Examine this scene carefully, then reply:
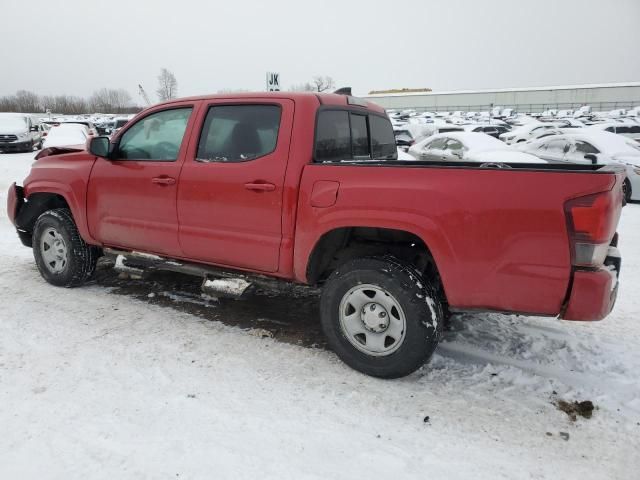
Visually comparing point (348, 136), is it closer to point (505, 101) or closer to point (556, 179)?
point (556, 179)

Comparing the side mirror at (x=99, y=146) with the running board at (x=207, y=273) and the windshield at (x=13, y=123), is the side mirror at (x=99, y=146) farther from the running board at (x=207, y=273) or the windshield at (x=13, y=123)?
the windshield at (x=13, y=123)

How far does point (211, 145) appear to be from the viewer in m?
3.94

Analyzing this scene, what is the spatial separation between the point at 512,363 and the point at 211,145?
2849 mm

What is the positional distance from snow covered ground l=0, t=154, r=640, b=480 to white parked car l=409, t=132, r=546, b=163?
7964 millimetres

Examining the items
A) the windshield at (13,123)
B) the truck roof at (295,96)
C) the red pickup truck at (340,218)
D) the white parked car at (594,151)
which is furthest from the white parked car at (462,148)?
the windshield at (13,123)

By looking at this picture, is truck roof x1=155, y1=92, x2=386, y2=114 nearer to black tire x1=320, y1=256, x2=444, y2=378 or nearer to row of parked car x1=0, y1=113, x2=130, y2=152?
black tire x1=320, y1=256, x2=444, y2=378

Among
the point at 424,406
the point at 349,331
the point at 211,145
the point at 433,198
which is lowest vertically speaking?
the point at 424,406

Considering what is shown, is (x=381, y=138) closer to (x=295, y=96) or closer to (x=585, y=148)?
(x=295, y=96)

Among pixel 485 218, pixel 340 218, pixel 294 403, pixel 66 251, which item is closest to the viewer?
pixel 485 218

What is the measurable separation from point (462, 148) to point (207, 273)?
389 inches

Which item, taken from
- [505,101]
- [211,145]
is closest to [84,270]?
[211,145]

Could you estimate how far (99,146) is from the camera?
4.38 m

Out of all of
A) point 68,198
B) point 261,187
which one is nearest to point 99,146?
point 68,198

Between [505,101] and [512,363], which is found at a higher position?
[505,101]
